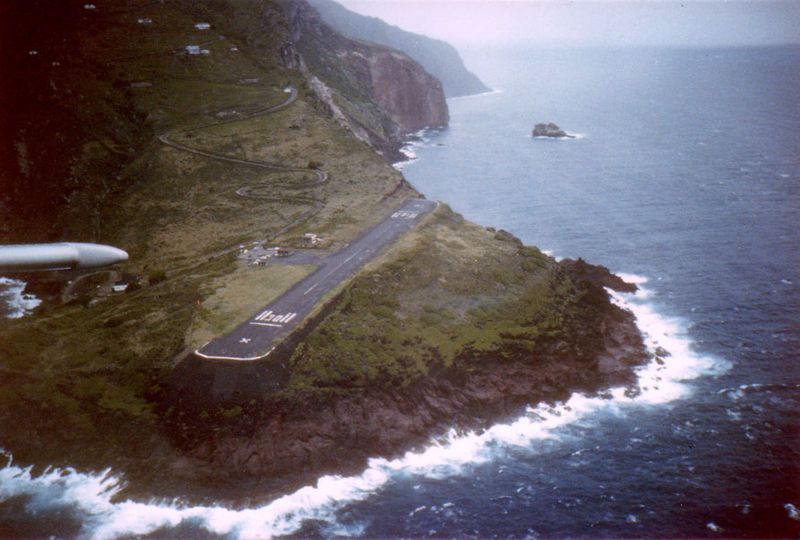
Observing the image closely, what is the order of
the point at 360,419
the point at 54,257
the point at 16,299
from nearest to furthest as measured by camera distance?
the point at 54,257 → the point at 360,419 → the point at 16,299

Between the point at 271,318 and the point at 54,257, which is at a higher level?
the point at 54,257

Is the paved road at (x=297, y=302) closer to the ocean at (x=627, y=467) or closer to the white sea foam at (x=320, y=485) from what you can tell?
the white sea foam at (x=320, y=485)

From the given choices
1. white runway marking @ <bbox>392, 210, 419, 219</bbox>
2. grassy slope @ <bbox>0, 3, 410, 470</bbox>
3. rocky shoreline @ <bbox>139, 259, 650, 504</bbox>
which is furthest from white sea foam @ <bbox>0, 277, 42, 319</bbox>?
white runway marking @ <bbox>392, 210, 419, 219</bbox>

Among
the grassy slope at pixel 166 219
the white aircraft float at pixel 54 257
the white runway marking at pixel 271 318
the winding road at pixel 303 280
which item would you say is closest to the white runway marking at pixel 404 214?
the winding road at pixel 303 280

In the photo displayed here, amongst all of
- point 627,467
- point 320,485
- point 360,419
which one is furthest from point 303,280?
point 627,467

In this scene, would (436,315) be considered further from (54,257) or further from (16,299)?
(16,299)
